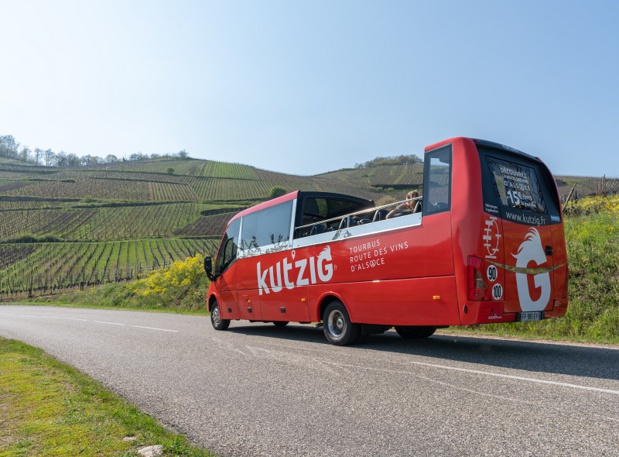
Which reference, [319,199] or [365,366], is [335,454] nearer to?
[365,366]

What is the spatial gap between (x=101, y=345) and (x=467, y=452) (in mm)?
8858

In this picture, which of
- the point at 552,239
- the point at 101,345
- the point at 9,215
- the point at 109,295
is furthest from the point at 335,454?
the point at 9,215

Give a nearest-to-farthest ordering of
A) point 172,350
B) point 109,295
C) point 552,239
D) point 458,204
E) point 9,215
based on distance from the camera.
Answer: point 458,204
point 552,239
point 172,350
point 109,295
point 9,215

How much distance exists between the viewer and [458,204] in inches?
255

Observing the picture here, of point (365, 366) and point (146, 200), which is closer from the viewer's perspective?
point (365, 366)

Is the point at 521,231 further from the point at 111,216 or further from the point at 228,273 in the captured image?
the point at 111,216

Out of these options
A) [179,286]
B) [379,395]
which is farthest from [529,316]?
[179,286]

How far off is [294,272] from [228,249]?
3.65 m

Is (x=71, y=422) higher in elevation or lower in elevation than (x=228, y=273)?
lower

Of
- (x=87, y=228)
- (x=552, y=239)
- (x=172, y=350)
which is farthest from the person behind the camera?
(x=87, y=228)

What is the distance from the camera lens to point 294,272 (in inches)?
384

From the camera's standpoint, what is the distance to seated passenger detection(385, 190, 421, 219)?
7.27m

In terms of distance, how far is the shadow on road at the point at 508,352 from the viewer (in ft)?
19.6

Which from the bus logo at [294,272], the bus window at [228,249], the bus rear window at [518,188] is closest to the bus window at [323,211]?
the bus logo at [294,272]
